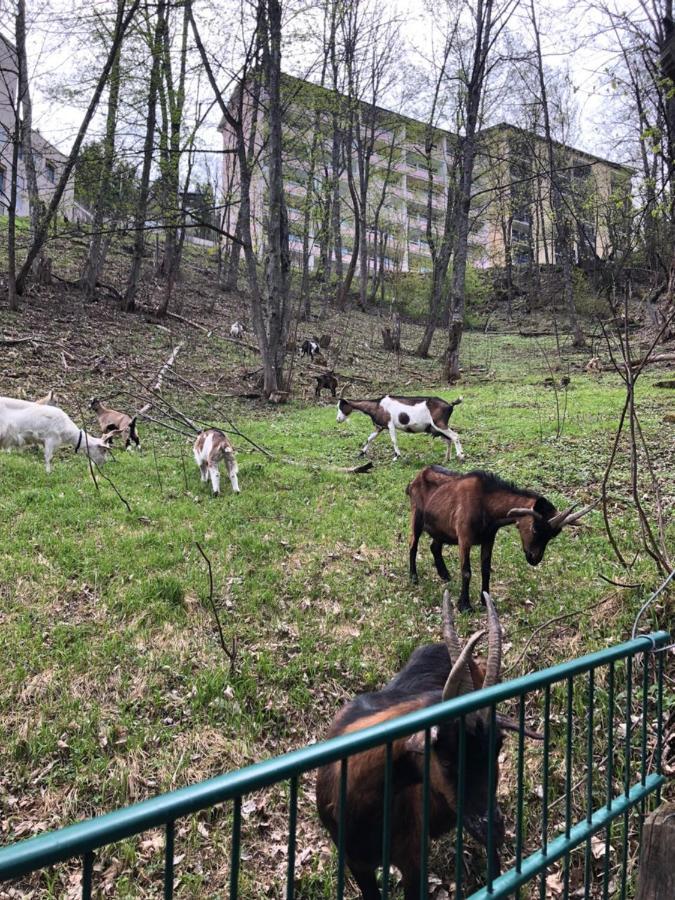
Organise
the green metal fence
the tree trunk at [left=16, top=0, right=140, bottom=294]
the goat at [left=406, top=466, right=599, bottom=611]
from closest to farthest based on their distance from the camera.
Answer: the green metal fence < the goat at [left=406, top=466, right=599, bottom=611] < the tree trunk at [left=16, top=0, right=140, bottom=294]

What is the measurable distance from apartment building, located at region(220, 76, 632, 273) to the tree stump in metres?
4.03

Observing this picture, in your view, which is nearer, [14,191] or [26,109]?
[14,191]

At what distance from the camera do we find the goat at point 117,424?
1112cm

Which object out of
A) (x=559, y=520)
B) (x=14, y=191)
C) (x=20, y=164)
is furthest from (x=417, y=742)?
(x=20, y=164)

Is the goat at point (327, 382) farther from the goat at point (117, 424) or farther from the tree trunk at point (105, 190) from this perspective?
the tree trunk at point (105, 190)

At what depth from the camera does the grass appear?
3539 millimetres

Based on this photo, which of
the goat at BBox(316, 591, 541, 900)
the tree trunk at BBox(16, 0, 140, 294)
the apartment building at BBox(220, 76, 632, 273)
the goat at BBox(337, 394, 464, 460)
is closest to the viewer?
the goat at BBox(316, 591, 541, 900)

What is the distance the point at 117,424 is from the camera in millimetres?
11562

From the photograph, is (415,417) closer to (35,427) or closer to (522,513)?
(522,513)

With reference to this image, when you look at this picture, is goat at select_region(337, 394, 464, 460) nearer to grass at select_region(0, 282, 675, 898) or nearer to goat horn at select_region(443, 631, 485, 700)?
grass at select_region(0, 282, 675, 898)

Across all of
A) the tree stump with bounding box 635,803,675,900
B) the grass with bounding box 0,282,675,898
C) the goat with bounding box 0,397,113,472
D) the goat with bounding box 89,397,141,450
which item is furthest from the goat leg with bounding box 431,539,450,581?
the goat with bounding box 89,397,141,450

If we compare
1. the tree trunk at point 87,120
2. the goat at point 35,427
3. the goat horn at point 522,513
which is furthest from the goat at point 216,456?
the tree trunk at point 87,120

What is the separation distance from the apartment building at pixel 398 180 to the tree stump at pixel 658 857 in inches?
159

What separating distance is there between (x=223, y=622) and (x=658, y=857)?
3.84 metres
